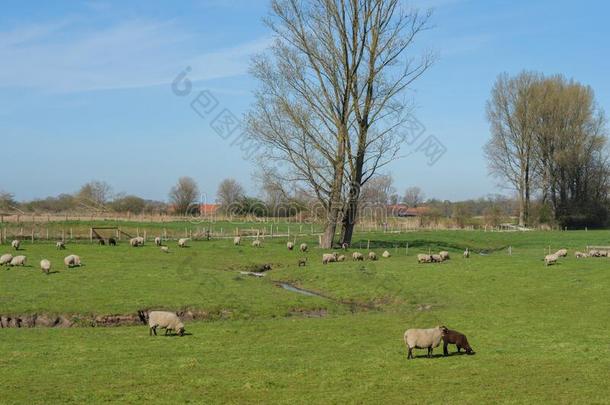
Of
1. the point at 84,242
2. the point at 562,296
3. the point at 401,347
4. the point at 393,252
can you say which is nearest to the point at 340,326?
the point at 401,347

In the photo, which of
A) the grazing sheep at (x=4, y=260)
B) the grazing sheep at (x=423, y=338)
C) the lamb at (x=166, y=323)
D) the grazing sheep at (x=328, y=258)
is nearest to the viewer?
the grazing sheep at (x=423, y=338)

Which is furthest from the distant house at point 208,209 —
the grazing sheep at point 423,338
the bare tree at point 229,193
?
the grazing sheep at point 423,338

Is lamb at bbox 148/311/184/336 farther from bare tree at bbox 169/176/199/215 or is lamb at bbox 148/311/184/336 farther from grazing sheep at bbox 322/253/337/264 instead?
bare tree at bbox 169/176/199/215

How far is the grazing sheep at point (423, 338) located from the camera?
61.6ft

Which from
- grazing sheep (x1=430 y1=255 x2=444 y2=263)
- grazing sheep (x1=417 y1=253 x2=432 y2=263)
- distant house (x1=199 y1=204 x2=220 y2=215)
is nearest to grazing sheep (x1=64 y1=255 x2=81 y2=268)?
grazing sheep (x1=417 y1=253 x2=432 y2=263)

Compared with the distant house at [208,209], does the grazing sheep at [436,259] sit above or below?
below

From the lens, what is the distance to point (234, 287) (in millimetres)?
34531

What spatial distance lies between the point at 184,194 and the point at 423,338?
378ft

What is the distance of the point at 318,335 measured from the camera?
23.1 m

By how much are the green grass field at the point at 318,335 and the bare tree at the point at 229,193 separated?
287ft

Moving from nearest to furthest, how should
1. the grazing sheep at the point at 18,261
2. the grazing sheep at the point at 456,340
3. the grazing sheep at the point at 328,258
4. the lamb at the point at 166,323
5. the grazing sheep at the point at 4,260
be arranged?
the grazing sheep at the point at 456,340
the lamb at the point at 166,323
the grazing sheep at the point at 18,261
the grazing sheep at the point at 4,260
the grazing sheep at the point at 328,258

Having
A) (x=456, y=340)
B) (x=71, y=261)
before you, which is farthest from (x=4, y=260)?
(x=456, y=340)

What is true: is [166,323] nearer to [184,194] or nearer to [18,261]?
[18,261]

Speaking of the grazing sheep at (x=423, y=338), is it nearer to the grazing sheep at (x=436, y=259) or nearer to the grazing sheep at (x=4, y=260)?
the grazing sheep at (x=436, y=259)
